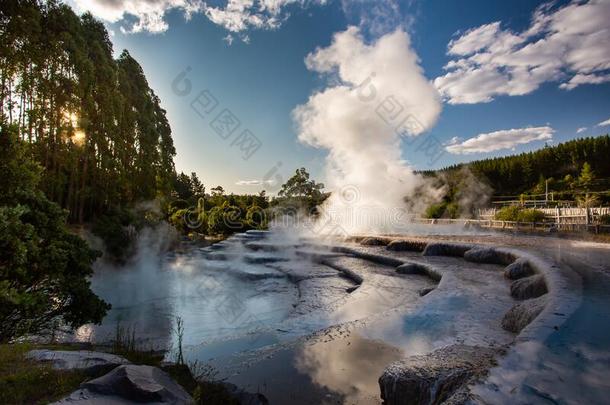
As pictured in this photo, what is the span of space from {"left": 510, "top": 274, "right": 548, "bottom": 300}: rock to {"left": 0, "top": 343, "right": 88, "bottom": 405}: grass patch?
750cm

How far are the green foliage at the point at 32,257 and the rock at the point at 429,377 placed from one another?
13.7ft

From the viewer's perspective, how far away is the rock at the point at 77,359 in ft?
12.0

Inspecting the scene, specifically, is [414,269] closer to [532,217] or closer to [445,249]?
[445,249]

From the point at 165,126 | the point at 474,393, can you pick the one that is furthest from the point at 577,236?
the point at 165,126

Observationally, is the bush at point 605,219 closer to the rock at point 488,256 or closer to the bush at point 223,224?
the rock at point 488,256

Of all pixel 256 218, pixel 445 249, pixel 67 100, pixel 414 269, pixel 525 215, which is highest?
pixel 67 100

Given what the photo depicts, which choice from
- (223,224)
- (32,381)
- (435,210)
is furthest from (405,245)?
(223,224)

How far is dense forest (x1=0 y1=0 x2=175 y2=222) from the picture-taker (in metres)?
11.9

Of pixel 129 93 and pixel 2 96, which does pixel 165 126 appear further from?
pixel 2 96

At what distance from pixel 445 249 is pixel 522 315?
28.1 ft

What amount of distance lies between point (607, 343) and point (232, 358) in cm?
473

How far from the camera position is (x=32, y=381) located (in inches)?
128

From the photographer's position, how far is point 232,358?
507cm

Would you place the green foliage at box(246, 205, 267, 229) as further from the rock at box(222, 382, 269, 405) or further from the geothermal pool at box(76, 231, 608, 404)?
the rock at box(222, 382, 269, 405)
